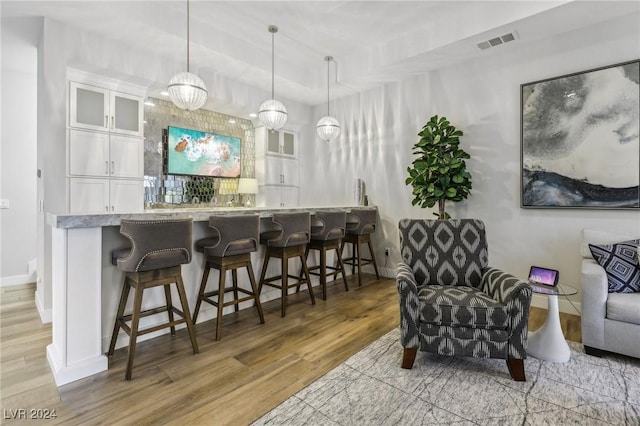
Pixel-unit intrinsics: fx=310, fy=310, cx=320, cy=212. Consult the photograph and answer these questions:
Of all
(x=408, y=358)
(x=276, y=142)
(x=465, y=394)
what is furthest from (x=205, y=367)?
(x=276, y=142)

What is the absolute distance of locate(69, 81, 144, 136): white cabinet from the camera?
3.27m

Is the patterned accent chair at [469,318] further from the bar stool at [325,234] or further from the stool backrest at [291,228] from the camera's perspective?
the bar stool at [325,234]

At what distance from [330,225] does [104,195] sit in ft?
8.37

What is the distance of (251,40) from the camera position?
3.85 meters

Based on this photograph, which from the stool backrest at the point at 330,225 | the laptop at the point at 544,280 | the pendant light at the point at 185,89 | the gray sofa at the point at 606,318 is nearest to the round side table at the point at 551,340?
the laptop at the point at 544,280

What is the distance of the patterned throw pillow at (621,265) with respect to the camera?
2.29 meters

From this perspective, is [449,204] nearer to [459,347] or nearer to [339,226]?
[339,226]

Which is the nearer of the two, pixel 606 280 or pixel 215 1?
pixel 606 280

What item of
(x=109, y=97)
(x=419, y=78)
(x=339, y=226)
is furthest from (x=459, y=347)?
(x=109, y=97)

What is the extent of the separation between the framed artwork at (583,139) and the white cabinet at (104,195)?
438 cm

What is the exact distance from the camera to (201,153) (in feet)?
15.9

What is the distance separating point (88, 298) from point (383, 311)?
2.52 metres

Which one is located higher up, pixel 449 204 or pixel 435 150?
pixel 435 150

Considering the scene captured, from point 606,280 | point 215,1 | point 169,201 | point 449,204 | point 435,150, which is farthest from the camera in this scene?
point 169,201
